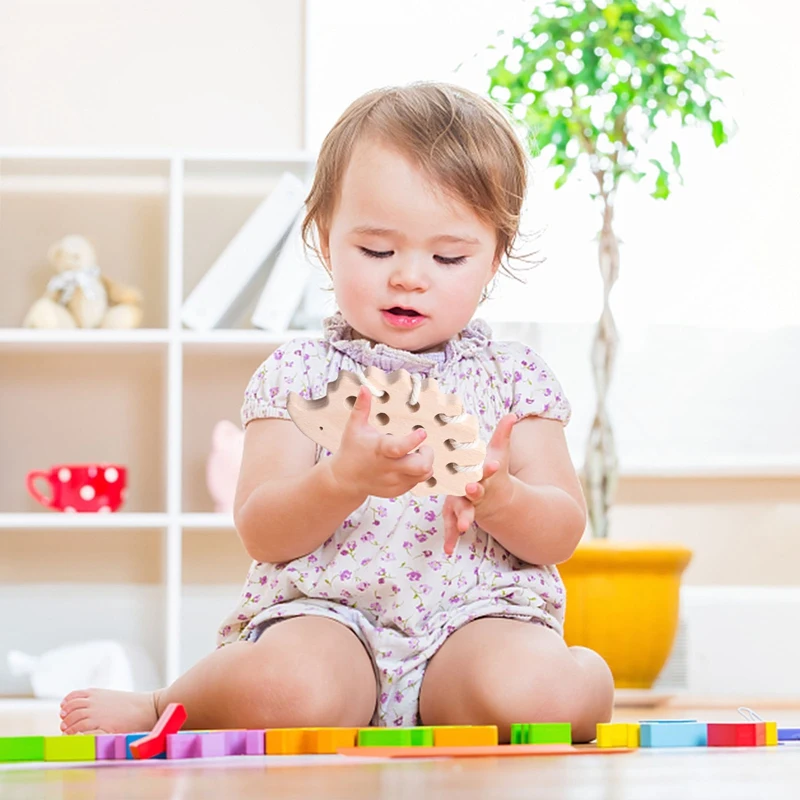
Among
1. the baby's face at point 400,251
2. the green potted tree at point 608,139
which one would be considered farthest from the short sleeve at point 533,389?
the green potted tree at point 608,139

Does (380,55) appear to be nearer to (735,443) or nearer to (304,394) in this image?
(735,443)

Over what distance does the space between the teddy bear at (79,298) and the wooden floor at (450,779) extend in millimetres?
1739

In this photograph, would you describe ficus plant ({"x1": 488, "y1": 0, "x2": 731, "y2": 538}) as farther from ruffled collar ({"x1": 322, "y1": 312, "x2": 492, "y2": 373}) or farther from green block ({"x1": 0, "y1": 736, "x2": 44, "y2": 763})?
green block ({"x1": 0, "y1": 736, "x2": 44, "y2": 763})

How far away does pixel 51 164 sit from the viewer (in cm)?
243

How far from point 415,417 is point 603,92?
1444 millimetres

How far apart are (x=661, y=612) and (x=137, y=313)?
1102 millimetres

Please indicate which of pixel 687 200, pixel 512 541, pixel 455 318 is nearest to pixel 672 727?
pixel 512 541

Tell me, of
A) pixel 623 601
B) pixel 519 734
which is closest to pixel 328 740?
Result: pixel 519 734

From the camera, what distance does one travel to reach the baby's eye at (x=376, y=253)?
107 cm

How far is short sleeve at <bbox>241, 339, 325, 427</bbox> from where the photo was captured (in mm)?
1121

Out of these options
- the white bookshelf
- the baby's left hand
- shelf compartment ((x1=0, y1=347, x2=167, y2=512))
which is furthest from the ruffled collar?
shelf compartment ((x1=0, y1=347, x2=167, y2=512))

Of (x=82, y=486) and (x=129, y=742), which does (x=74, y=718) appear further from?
(x=82, y=486)

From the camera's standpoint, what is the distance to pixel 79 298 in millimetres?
2375

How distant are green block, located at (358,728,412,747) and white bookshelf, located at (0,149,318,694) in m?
1.66
